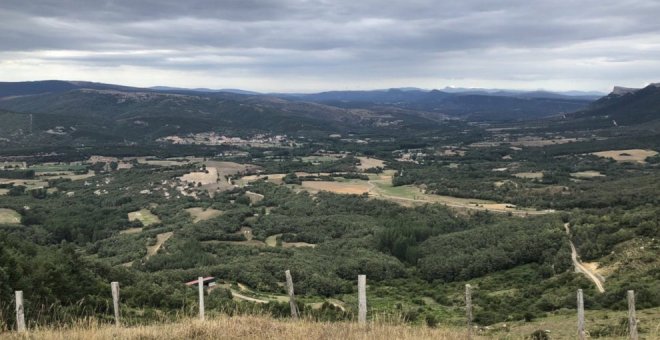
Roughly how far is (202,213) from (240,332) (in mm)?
95674

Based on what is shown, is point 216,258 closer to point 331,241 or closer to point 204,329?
point 331,241

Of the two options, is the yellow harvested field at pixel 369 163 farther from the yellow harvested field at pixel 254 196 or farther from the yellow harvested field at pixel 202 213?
the yellow harvested field at pixel 202 213

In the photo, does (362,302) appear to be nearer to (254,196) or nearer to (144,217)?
(144,217)

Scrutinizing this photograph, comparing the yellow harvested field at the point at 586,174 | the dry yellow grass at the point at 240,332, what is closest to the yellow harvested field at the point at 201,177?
the yellow harvested field at the point at 586,174

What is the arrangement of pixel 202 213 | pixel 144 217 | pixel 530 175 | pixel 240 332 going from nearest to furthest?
pixel 240 332 < pixel 202 213 < pixel 144 217 < pixel 530 175

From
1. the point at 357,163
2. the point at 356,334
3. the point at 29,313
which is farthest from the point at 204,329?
the point at 357,163

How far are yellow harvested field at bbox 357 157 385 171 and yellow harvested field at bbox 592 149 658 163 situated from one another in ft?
218

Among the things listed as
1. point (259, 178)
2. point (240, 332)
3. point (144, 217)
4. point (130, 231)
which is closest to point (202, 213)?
point (144, 217)

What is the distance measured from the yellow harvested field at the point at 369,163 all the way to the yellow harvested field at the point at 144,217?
68.1m

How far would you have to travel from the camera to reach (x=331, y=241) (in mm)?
83812

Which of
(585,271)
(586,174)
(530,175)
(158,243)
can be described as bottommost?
(158,243)

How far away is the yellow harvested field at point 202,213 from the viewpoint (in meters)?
99.1

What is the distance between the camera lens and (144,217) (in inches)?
4181

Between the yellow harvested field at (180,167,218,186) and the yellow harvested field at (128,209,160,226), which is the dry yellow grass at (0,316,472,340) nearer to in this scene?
the yellow harvested field at (128,209,160,226)
